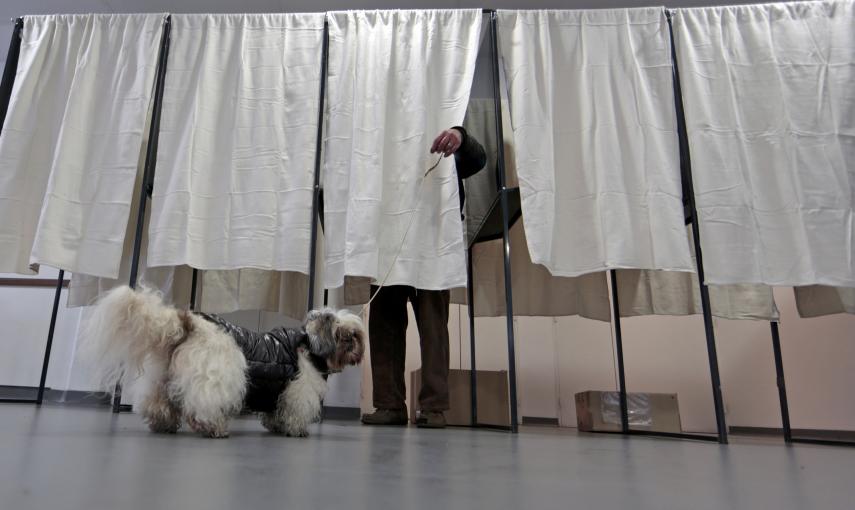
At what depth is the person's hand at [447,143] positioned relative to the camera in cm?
217

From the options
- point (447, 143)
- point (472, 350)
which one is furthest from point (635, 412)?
point (447, 143)

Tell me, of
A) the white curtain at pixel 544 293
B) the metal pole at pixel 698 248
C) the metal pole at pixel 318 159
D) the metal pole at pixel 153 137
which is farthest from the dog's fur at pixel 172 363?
the white curtain at pixel 544 293

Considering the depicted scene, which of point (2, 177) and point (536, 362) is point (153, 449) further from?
point (536, 362)

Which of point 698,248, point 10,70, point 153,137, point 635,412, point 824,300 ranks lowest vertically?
point 635,412

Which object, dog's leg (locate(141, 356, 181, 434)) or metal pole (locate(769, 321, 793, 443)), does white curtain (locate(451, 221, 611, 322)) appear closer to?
metal pole (locate(769, 321, 793, 443))

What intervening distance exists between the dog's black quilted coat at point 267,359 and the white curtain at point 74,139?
1.17m

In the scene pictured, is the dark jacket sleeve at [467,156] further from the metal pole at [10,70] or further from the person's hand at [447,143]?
the metal pole at [10,70]

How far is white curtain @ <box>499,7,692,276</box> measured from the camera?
220 cm

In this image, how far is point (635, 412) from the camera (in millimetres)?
2898

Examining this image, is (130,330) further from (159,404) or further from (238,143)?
(238,143)

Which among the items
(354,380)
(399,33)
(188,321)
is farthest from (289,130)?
(354,380)

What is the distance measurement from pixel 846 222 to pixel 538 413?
7.52ft

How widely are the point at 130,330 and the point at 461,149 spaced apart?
1.53m

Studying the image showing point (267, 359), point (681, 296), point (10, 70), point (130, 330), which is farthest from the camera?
point (681, 296)
